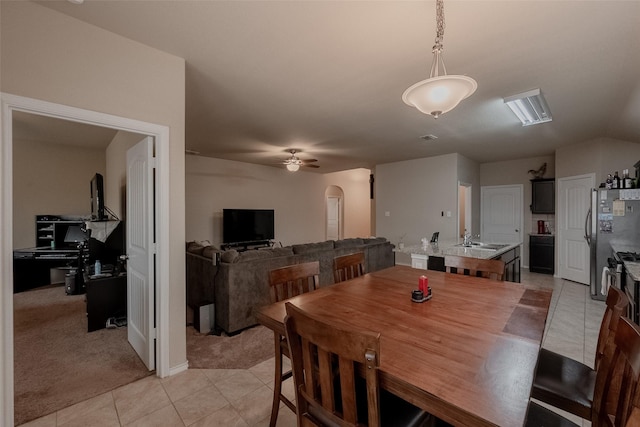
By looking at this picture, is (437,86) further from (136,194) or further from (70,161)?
(70,161)

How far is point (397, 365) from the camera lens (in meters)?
0.99

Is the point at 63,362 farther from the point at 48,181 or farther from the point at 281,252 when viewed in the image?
the point at 48,181

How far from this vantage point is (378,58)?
2.31 meters

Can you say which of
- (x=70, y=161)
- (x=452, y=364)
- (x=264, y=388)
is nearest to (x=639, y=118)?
(x=452, y=364)

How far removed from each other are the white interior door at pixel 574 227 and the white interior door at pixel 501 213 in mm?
1098

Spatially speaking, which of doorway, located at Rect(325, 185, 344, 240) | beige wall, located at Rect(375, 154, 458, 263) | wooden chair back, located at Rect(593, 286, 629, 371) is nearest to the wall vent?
beige wall, located at Rect(375, 154, 458, 263)

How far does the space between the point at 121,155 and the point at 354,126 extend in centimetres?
344

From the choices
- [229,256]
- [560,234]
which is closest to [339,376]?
[229,256]

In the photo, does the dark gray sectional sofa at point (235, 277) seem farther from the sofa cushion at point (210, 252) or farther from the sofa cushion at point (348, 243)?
the sofa cushion at point (348, 243)

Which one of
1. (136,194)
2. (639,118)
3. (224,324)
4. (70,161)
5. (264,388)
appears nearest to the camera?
(264,388)

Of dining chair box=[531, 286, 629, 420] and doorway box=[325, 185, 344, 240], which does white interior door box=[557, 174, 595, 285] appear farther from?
doorway box=[325, 185, 344, 240]

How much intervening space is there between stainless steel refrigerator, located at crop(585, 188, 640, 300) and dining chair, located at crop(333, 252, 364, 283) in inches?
159

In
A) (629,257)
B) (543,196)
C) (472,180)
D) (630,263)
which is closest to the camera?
(630,263)

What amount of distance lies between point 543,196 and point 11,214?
313 inches
